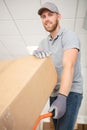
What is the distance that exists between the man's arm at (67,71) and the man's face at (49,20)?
339mm

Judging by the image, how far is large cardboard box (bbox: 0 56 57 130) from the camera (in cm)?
61

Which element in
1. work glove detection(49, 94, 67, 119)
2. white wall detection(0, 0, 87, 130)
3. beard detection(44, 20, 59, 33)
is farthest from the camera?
white wall detection(0, 0, 87, 130)

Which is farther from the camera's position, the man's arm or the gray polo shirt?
the gray polo shirt

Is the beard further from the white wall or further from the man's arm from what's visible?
the white wall

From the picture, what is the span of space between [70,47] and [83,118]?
5.20m

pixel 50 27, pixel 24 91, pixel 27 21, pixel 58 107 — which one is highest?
pixel 24 91

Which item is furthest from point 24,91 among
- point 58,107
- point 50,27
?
point 50,27

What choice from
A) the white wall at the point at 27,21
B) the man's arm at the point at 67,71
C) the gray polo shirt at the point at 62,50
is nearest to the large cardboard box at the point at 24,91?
the man's arm at the point at 67,71

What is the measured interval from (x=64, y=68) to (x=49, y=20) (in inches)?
→ 20.8

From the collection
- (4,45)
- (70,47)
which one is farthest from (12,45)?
(70,47)

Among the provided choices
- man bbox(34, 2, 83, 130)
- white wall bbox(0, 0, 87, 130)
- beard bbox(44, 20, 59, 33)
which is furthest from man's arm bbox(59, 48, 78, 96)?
white wall bbox(0, 0, 87, 130)

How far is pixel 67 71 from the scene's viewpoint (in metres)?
1.12

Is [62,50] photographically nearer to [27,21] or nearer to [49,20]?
[49,20]

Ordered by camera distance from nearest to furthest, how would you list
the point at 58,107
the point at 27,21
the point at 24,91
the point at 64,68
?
the point at 24,91, the point at 58,107, the point at 64,68, the point at 27,21
